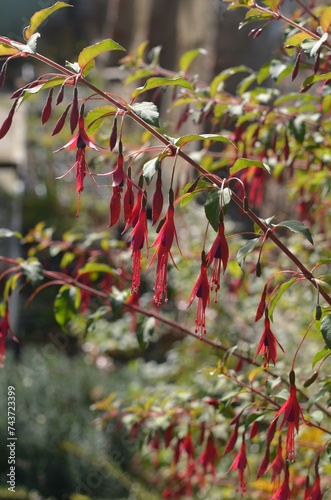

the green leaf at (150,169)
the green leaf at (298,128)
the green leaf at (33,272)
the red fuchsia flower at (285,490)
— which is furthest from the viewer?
the green leaf at (298,128)

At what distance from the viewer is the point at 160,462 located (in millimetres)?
1636

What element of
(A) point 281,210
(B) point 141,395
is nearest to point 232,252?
(B) point 141,395

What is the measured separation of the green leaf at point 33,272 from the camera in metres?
0.97

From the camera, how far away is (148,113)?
0.65 metres

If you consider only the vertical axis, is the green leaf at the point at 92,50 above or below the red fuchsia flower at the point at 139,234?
above

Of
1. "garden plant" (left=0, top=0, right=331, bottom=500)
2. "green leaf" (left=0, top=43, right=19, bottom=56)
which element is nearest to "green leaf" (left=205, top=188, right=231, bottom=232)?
"garden plant" (left=0, top=0, right=331, bottom=500)

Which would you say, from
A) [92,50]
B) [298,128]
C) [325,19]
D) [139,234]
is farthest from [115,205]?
[298,128]

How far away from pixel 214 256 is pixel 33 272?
0.41 metres

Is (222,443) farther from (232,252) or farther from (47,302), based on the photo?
(47,302)

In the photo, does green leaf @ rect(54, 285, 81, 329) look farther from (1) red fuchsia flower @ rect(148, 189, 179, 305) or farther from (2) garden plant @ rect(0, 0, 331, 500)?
(1) red fuchsia flower @ rect(148, 189, 179, 305)

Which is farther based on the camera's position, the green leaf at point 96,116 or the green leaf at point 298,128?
the green leaf at point 298,128

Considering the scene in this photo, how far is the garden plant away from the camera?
66cm

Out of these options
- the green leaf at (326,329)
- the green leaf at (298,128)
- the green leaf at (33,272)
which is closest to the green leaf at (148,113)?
the green leaf at (326,329)

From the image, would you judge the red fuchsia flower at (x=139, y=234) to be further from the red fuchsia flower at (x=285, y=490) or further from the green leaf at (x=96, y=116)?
the red fuchsia flower at (x=285, y=490)
